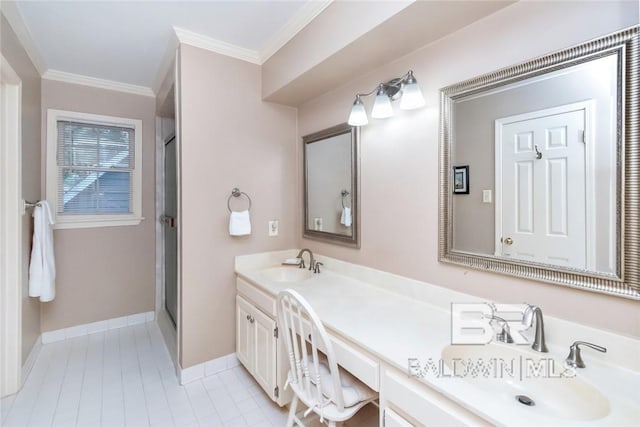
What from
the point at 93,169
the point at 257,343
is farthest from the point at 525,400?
the point at 93,169

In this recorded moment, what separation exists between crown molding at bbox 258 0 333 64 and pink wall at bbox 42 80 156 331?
1.62 m

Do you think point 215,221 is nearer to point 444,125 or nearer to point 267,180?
point 267,180

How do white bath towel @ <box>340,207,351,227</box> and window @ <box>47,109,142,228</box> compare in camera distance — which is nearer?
white bath towel @ <box>340,207,351,227</box>

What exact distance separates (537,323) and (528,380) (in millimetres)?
195

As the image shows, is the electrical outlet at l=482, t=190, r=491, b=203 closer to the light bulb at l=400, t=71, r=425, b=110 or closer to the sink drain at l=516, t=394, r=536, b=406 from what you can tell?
the light bulb at l=400, t=71, r=425, b=110

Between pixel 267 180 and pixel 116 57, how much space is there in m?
1.49

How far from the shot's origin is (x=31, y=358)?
89.0 inches

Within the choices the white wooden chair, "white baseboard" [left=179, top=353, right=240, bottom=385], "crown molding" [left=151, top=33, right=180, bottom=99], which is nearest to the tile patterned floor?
"white baseboard" [left=179, top=353, right=240, bottom=385]

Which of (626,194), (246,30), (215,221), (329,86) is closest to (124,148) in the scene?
(215,221)

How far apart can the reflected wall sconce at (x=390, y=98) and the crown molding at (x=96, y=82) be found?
7.59 ft

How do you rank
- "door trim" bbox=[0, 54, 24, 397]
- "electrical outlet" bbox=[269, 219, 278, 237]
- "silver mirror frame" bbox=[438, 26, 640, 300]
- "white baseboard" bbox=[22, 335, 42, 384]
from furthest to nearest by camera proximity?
"electrical outlet" bbox=[269, 219, 278, 237] → "white baseboard" bbox=[22, 335, 42, 384] → "door trim" bbox=[0, 54, 24, 397] → "silver mirror frame" bbox=[438, 26, 640, 300]

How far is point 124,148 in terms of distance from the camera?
2.96 m

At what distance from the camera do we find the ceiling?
170 cm

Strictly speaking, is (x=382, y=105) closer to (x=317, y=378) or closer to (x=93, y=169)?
(x=317, y=378)
